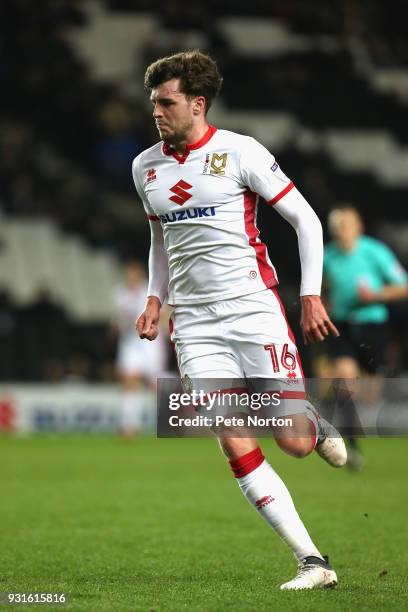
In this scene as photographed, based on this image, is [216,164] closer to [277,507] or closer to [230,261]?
[230,261]

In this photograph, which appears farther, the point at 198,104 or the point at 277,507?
the point at 198,104

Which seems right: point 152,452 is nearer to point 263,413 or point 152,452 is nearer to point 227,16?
point 263,413

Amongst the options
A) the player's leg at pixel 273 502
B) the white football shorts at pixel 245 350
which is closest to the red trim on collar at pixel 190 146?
the white football shorts at pixel 245 350

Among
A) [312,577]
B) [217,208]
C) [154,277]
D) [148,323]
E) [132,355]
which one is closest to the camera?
[312,577]

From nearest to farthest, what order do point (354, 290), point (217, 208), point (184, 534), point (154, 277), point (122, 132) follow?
point (217, 208) → point (154, 277) → point (184, 534) → point (354, 290) → point (122, 132)

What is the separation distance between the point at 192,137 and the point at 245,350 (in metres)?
0.95

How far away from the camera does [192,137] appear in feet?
16.4

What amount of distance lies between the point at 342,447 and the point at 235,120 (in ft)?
62.9

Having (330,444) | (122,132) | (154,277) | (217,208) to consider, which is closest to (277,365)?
(330,444)

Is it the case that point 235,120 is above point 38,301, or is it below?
above

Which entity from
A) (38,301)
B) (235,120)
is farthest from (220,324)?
(235,120)

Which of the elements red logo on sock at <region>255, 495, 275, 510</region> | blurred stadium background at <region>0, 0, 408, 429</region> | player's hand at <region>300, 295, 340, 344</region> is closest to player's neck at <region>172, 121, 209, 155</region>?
player's hand at <region>300, 295, 340, 344</region>

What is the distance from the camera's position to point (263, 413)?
4.92 m

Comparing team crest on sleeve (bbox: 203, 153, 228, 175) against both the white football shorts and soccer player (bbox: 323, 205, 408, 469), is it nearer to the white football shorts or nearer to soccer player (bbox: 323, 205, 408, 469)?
the white football shorts
